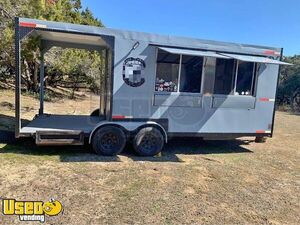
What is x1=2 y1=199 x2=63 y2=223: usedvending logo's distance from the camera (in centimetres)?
376

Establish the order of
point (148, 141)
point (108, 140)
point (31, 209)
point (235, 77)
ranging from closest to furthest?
point (31, 209) < point (108, 140) < point (148, 141) < point (235, 77)

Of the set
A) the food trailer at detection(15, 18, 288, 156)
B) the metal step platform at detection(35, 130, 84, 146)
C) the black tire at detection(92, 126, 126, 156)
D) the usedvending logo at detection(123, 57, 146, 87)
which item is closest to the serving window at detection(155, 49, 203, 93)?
the food trailer at detection(15, 18, 288, 156)

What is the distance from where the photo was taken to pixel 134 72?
6492mm

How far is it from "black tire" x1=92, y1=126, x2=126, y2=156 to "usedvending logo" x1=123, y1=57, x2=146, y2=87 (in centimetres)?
111

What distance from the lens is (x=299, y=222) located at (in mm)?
4152

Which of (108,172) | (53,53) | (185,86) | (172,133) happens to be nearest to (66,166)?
(108,172)

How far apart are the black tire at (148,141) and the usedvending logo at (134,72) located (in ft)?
3.59

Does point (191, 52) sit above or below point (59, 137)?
above

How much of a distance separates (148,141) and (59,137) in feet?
6.51

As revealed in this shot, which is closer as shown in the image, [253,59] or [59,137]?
[59,137]

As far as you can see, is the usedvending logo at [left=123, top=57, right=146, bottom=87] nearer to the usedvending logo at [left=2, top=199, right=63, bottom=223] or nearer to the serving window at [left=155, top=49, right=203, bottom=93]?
the serving window at [left=155, top=49, right=203, bottom=93]

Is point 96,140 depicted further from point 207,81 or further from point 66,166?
point 207,81

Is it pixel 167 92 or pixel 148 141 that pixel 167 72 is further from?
pixel 148 141

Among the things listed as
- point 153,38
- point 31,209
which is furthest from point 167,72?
point 31,209
